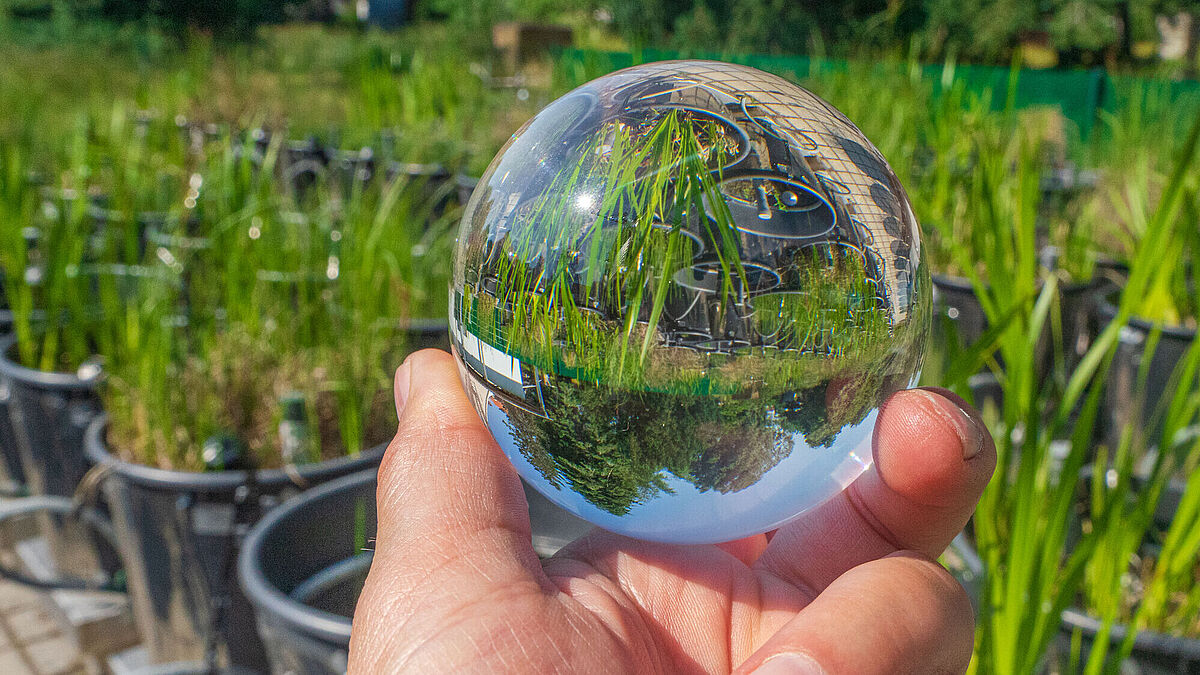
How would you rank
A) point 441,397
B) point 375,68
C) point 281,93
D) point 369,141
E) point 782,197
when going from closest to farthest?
1. point 782,197
2. point 441,397
3. point 369,141
4. point 375,68
5. point 281,93

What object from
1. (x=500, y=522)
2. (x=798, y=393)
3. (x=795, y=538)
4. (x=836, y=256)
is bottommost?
(x=795, y=538)

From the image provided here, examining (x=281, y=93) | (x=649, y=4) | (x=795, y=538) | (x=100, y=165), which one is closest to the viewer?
(x=795, y=538)

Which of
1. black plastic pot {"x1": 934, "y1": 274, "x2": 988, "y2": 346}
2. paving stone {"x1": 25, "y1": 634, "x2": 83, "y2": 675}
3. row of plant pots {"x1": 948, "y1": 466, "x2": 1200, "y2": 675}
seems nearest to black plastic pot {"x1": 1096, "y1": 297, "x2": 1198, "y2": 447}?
black plastic pot {"x1": 934, "y1": 274, "x2": 988, "y2": 346}

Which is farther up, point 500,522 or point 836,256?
point 836,256

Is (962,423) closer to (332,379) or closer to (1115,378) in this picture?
(332,379)

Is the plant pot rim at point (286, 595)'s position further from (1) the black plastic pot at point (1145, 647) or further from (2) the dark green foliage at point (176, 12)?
(2) the dark green foliage at point (176, 12)

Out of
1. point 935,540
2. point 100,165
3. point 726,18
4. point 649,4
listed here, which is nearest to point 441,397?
point 935,540

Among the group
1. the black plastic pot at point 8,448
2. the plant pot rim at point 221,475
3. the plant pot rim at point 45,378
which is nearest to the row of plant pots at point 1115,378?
the plant pot rim at point 221,475

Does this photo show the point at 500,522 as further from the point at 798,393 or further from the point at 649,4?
the point at 649,4
